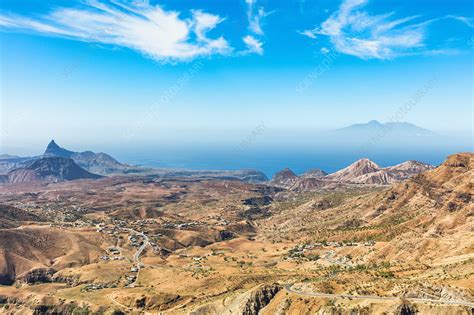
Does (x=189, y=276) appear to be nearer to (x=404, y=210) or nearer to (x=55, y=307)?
(x=55, y=307)

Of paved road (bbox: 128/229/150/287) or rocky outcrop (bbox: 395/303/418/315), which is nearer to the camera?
rocky outcrop (bbox: 395/303/418/315)

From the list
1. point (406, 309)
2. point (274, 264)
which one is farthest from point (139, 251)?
point (406, 309)

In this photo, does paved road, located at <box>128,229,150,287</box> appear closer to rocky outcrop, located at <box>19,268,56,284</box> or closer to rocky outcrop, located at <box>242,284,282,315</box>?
rocky outcrop, located at <box>19,268,56,284</box>

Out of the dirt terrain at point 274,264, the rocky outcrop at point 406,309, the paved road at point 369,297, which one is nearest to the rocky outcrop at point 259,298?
the dirt terrain at point 274,264

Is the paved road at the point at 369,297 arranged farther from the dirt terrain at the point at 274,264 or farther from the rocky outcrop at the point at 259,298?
the rocky outcrop at the point at 259,298

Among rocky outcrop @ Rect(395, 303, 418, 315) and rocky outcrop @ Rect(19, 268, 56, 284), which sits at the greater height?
rocky outcrop @ Rect(395, 303, 418, 315)

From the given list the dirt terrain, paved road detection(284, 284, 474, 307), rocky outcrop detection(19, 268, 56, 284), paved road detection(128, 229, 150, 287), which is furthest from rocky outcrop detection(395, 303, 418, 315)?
rocky outcrop detection(19, 268, 56, 284)

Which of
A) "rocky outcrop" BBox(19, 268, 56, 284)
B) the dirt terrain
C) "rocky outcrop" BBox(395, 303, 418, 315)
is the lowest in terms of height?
"rocky outcrop" BBox(19, 268, 56, 284)

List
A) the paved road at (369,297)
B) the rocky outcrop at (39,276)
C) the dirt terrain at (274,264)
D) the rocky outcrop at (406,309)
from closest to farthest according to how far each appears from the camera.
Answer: the rocky outcrop at (406,309) → the paved road at (369,297) → the dirt terrain at (274,264) → the rocky outcrop at (39,276)
